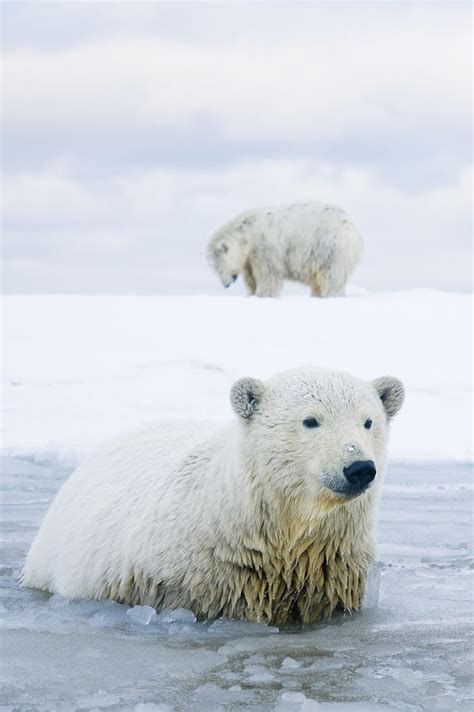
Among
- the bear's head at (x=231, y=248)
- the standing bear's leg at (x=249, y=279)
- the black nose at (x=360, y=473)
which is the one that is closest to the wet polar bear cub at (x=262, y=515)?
the black nose at (x=360, y=473)

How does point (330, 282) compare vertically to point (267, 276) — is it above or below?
below

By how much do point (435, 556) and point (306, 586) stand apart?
1.49 metres

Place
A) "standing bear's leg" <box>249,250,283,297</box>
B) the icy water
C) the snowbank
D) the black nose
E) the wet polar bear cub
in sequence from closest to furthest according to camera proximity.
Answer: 1. the icy water
2. the black nose
3. the wet polar bear cub
4. the snowbank
5. "standing bear's leg" <box>249,250,283,297</box>

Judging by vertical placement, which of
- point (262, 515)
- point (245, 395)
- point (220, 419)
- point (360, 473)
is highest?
point (220, 419)

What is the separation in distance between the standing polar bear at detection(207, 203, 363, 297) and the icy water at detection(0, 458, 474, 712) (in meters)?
12.4

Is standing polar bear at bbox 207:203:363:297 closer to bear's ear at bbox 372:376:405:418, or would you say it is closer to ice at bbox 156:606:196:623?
bear's ear at bbox 372:376:405:418

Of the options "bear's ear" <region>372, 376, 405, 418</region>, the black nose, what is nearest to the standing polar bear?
"bear's ear" <region>372, 376, 405, 418</region>

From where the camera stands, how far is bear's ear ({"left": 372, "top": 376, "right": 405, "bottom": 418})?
5.02 m

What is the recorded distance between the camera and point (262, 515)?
4.88m

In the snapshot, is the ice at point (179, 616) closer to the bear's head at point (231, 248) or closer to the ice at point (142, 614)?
the ice at point (142, 614)

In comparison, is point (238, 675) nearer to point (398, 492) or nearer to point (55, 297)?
point (398, 492)

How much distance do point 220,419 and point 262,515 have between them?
6.59 m

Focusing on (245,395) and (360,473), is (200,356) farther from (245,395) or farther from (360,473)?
(360,473)

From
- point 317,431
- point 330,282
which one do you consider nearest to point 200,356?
point 330,282
